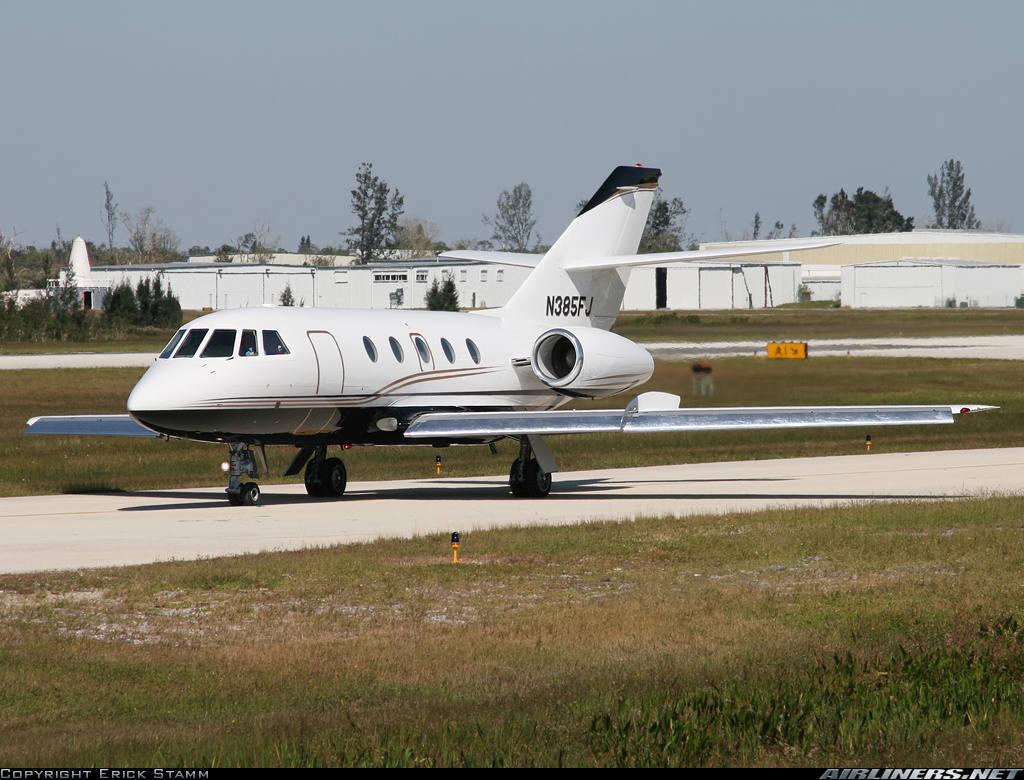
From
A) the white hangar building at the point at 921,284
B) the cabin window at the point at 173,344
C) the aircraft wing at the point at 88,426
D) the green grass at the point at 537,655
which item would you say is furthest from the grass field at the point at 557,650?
the white hangar building at the point at 921,284

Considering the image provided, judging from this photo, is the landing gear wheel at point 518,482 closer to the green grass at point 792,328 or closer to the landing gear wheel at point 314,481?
the landing gear wheel at point 314,481

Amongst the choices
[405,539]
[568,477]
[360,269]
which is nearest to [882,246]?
[360,269]

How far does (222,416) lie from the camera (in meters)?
20.3

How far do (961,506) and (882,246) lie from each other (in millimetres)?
132024

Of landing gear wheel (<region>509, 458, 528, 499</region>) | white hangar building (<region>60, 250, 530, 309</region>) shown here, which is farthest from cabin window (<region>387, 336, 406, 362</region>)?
white hangar building (<region>60, 250, 530, 309</region>)

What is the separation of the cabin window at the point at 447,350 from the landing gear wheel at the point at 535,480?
7.69 feet

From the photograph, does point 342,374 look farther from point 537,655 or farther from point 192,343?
point 537,655

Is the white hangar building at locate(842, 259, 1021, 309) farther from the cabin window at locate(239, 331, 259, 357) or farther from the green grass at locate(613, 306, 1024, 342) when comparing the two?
the cabin window at locate(239, 331, 259, 357)

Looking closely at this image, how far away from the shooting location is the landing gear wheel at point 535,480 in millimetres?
23594

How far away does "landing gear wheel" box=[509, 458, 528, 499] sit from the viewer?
23.6 meters

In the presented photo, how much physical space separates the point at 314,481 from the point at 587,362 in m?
5.19

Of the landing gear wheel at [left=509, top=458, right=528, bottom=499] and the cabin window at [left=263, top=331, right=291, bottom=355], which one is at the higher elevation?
the cabin window at [left=263, top=331, right=291, bottom=355]

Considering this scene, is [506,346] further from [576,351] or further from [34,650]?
[34,650]

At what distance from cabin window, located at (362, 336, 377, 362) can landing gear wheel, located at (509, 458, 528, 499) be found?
310 centimetres
